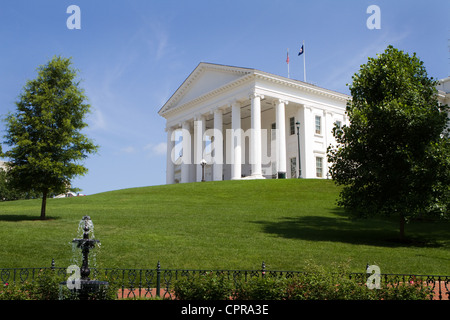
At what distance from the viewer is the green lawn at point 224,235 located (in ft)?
51.9

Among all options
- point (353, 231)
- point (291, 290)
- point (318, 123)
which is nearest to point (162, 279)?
point (291, 290)

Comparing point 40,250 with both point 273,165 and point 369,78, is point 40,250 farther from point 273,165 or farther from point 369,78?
point 273,165

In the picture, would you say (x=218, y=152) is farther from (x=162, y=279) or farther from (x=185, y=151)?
(x=162, y=279)

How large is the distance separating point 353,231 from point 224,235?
757 centimetres

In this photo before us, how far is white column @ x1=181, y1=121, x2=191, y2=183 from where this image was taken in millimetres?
65750

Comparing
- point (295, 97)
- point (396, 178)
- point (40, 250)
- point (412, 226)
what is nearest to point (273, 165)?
point (295, 97)

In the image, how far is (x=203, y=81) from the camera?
62844 millimetres

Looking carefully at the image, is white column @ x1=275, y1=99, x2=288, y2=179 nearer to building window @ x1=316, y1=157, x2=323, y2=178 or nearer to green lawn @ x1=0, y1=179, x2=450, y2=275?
building window @ x1=316, y1=157, x2=323, y2=178

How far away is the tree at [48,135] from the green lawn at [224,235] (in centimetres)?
249

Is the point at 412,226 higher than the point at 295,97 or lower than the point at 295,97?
lower

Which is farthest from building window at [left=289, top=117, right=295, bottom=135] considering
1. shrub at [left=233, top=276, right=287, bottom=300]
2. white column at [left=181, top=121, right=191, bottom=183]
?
shrub at [left=233, top=276, right=287, bottom=300]

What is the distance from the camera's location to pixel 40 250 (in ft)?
56.2
